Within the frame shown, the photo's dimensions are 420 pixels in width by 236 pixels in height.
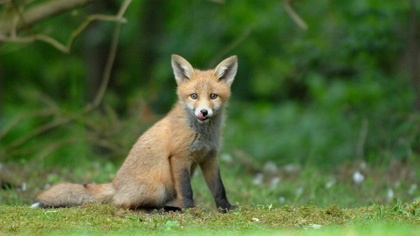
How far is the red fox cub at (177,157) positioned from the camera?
282 inches

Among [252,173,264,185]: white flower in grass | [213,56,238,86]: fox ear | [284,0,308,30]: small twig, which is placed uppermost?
[284,0,308,30]: small twig

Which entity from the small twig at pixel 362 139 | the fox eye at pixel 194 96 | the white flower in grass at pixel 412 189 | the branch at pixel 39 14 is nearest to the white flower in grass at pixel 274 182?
the white flower in grass at pixel 412 189

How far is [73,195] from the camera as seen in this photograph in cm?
748

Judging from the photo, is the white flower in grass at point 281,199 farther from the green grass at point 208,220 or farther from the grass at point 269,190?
the green grass at point 208,220

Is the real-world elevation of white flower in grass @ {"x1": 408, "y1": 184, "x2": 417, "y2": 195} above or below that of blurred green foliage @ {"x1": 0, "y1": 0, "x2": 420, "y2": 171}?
below

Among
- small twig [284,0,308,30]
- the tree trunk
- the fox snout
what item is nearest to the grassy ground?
the fox snout

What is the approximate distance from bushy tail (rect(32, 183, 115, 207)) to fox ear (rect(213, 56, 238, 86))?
1.47m

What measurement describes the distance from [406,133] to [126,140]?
4.32 meters

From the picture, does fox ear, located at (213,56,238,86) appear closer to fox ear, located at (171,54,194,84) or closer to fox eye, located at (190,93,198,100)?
fox ear, located at (171,54,194,84)

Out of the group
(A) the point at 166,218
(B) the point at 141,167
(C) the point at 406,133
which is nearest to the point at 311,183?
(C) the point at 406,133

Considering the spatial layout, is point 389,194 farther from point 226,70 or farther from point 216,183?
point 226,70

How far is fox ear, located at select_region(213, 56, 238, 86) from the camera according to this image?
24.6ft

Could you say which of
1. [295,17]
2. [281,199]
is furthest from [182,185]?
[295,17]

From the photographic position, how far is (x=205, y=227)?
6.10 m
